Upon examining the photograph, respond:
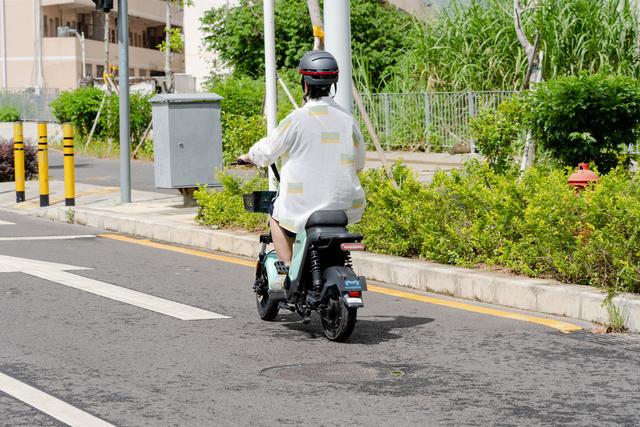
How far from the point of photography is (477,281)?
8.80 m

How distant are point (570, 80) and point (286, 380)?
22.5 feet

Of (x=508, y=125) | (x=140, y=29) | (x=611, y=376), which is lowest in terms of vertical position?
(x=611, y=376)

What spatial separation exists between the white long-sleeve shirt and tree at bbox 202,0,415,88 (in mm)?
23660

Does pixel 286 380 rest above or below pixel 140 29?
below

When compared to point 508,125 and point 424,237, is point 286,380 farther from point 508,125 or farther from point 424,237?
point 508,125

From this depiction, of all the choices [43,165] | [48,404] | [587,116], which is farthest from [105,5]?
[48,404]

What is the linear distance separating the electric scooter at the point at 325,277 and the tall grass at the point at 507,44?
48.4 feet

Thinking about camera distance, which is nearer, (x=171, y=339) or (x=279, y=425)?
(x=279, y=425)

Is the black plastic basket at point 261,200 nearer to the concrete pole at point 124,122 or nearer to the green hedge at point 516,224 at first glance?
the green hedge at point 516,224

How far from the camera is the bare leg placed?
24.9 ft

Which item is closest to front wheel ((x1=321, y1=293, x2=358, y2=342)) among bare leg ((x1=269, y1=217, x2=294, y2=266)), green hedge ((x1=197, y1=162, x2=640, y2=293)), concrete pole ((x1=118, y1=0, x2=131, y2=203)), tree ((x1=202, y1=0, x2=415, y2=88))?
bare leg ((x1=269, y1=217, x2=294, y2=266))

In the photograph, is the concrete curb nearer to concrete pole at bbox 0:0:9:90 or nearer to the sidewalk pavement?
the sidewalk pavement

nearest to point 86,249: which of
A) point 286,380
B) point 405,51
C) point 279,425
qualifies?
point 286,380

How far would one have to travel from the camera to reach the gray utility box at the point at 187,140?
1455cm
